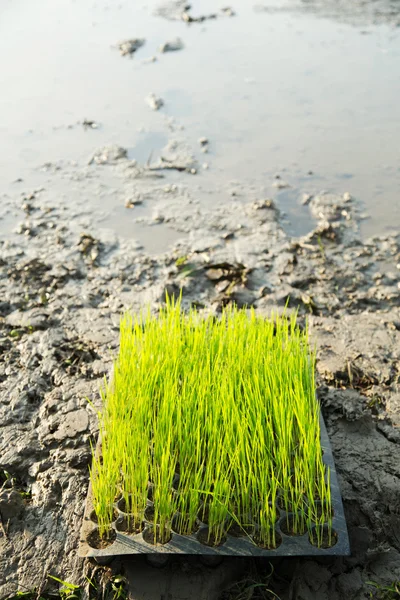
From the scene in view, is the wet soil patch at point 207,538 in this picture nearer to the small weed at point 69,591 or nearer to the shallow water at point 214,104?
the small weed at point 69,591

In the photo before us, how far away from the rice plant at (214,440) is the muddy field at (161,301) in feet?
0.52

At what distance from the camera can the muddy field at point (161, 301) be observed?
5.81 ft

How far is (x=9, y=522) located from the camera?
1.93 m

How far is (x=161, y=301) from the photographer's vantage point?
310 centimetres

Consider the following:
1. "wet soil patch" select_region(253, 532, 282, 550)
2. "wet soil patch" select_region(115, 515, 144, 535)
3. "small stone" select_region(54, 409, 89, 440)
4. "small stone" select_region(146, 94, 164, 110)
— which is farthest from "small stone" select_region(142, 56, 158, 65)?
"wet soil patch" select_region(253, 532, 282, 550)

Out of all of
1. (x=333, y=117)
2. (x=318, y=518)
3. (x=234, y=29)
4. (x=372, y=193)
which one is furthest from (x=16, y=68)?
(x=318, y=518)

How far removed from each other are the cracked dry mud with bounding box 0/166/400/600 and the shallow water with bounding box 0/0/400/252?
22 cm

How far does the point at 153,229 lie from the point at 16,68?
11.0 feet

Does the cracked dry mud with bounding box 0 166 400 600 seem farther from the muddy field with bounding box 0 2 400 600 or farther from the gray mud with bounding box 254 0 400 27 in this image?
the gray mud with bounding box 254 0 400 27

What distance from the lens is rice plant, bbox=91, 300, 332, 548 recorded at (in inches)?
69.6

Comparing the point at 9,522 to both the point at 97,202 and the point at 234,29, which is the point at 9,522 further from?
the point at 234,29

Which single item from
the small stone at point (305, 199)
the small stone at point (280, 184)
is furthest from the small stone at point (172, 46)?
the small stone at point (305, 199)

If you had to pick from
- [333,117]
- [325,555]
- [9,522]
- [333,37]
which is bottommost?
[9,522]

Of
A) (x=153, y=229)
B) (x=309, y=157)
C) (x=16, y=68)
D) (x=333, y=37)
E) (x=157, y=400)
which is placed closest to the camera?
(x=157, y=400)
